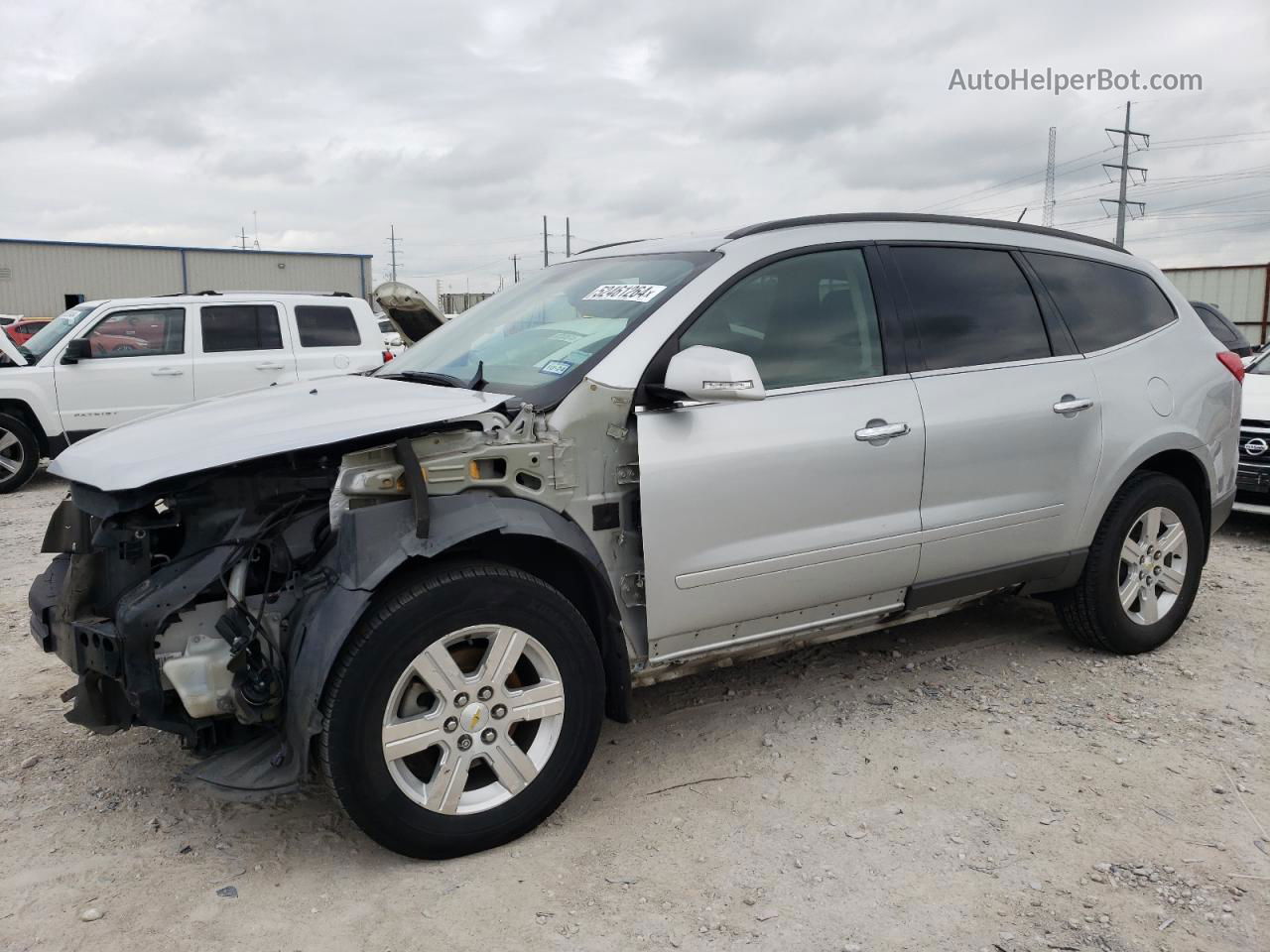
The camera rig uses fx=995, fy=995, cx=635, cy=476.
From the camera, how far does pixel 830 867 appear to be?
2.78m

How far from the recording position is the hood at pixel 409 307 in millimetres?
4414

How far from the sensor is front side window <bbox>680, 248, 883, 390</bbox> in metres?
3.28

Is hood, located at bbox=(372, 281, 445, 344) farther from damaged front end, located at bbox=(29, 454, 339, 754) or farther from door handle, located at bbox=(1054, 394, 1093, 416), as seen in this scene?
door handle, located at bbox=(1054, 394, 1093, 416)

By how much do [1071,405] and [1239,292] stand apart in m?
21.4

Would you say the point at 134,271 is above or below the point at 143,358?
above

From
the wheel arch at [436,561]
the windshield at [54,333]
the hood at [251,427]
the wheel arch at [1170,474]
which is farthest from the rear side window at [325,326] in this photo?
the wheel arch at [1170,474]

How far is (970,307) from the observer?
3805 millimetres

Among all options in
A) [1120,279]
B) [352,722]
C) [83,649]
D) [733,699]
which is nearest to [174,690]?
[83,649]

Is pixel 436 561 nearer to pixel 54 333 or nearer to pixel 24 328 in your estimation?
pixel 54 333

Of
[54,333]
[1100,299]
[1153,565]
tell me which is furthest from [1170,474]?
[54,333]

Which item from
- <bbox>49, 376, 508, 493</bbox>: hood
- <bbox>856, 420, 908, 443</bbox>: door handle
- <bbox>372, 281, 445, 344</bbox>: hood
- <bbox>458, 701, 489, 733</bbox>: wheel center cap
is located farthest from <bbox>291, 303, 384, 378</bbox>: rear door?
<bbox>458, 701, 489, 733</bbox>: wheel center cap

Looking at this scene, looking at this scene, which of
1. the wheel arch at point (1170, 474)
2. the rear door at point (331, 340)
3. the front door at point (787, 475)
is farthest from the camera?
the rear door at point (331, 340)

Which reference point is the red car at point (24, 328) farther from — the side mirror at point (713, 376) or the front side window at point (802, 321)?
the side mirror at point (713, 376)

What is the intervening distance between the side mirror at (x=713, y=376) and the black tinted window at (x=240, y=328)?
8101mm
